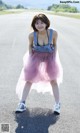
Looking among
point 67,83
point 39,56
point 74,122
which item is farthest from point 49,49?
point 67,83

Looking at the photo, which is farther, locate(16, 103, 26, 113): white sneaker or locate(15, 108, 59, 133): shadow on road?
locate(16, 103, 26, 113): white sneaker

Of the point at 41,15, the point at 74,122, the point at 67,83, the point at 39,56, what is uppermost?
the point at 41,15

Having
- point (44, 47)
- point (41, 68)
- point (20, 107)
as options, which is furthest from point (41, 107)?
point (44, 47)

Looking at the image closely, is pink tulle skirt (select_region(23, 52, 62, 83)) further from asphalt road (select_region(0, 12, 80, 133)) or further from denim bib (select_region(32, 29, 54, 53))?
asphalt road (select_region(0, 12, 80, 133))

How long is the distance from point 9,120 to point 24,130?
0.46 meters

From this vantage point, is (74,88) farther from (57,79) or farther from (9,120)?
(9,120)

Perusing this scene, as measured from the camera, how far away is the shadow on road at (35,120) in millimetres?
5848

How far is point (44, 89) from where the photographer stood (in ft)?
22.6

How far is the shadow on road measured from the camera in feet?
19.2

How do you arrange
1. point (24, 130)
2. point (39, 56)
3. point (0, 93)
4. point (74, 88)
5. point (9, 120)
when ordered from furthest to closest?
1. point (74, 88)
2. point (0, 93)
3. point (39, 56)
4. point (9, 120)
5. point (24, 130)

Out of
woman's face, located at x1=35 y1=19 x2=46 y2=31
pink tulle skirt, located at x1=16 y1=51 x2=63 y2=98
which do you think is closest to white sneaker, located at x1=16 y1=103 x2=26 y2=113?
pink tulle skirt, located at x1=16 y1=51 x2=63 y2=98

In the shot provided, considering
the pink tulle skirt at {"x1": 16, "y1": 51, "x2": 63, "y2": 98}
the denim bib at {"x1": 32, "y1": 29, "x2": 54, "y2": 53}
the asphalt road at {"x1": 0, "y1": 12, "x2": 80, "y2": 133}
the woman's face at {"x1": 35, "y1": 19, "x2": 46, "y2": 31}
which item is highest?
the woman's face at {"x1": 35, "y1": 19, "x2": 46, "y2": 31}

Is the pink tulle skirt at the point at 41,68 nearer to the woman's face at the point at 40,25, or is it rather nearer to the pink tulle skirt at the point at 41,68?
the pink tulle skirt at the point at 41,68

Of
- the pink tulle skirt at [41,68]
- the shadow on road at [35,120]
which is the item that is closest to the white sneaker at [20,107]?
the shadow on road at [35,120]
